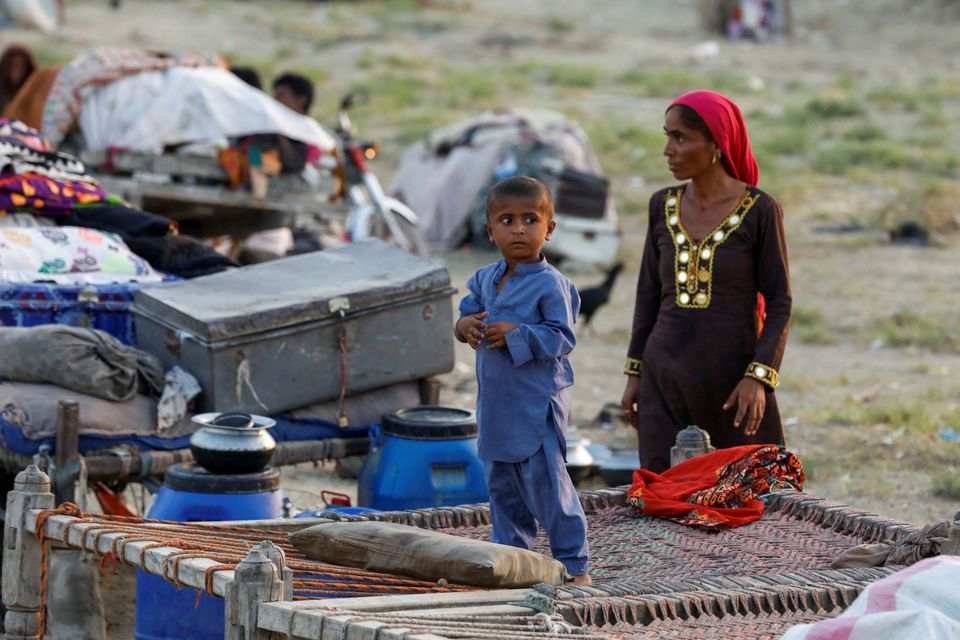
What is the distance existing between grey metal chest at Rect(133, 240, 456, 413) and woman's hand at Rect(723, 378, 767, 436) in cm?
165

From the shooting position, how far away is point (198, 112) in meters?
8.90

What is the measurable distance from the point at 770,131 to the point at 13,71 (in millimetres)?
10385

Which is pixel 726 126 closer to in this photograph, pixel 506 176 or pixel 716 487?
pixel 716 487

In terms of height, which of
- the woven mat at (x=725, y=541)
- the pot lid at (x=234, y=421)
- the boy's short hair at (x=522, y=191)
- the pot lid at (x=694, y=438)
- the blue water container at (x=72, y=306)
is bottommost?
the woven mat at (x=725, y=541)

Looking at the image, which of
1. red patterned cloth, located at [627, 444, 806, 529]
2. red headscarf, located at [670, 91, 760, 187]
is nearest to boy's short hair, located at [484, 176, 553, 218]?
red headscarf, located at [670, 91, 760, 187]

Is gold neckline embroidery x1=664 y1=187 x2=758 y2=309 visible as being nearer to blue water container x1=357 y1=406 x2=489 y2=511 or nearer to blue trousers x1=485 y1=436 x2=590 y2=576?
blue trousers x1=485 y1=436 x2=590 y2=576

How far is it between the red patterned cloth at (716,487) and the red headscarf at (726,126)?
874mm

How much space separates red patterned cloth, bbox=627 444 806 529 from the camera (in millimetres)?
4648

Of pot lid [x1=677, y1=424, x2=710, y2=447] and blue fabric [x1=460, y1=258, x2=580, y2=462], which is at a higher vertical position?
blue fabric [x1=460, y1=258, x2=580, y2=462]

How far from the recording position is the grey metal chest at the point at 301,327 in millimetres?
5516

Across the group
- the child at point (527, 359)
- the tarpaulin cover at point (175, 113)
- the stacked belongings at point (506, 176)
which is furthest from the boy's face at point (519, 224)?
the stacked belongings at point (506, 176)

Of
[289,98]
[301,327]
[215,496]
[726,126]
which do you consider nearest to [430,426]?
[301,327]

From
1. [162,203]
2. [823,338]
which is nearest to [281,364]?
[162,203]

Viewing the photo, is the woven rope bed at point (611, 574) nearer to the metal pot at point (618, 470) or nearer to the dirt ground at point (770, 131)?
the dirt ground at point (770, 131)
